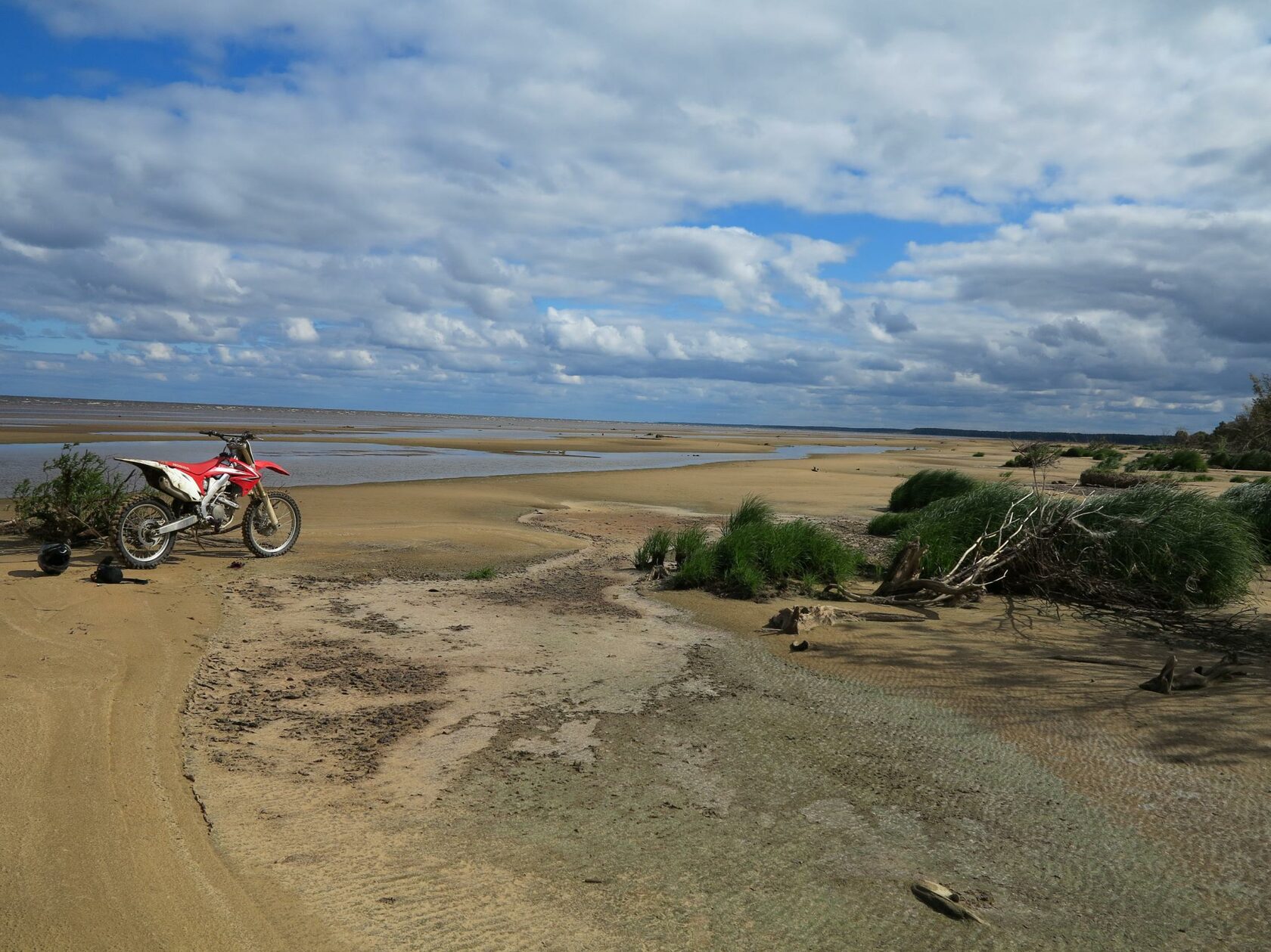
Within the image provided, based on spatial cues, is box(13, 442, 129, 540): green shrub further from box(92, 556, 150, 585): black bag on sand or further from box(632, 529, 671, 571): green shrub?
box(632, 529, 671, 571): green shrub

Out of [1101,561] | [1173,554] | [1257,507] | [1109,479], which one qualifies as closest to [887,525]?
[1257,507]

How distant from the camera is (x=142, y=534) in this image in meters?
9.40

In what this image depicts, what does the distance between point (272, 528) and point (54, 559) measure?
8.97 feet

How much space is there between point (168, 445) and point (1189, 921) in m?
38.4

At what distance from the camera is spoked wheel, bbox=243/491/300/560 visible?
10.6 meters

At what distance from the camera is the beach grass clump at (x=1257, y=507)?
38.3 feet

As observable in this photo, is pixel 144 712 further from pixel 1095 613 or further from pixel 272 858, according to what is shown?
pixel 1095 613

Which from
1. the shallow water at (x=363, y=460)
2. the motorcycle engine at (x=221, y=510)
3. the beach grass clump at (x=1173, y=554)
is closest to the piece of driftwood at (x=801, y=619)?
the beach grass clump at (x=1173, y=554)

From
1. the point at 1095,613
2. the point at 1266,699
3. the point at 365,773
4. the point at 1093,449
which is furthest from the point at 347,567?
the point at 1093,449

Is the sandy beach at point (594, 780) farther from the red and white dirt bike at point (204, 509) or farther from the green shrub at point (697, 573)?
the green shrub at point (697, 573)

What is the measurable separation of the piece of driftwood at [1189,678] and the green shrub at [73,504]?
10316 millimetres

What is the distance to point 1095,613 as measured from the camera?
28.8 feet

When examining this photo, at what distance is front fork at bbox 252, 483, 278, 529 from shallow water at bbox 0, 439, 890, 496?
885cm

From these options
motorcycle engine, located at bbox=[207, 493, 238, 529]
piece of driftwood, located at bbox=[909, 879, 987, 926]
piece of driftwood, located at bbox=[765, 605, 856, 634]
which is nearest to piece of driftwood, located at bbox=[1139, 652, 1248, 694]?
piece of driftwood, located at bbox=[765, 605, 856, 634]
